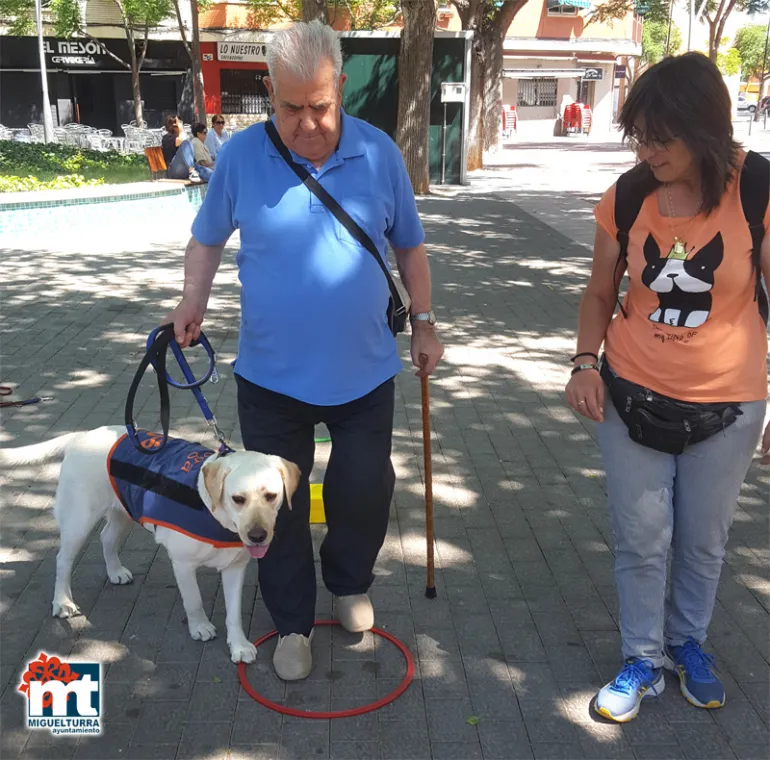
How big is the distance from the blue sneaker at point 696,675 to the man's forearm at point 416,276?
1538 mm

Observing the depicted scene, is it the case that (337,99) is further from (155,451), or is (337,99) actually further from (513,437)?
(513,437)

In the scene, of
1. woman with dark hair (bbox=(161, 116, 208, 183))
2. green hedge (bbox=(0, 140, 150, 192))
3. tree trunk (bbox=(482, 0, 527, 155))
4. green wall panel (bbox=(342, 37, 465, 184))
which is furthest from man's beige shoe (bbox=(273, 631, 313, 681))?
tree trunk (bbox=(482, 0, 527, 155))

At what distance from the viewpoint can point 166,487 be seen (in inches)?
123

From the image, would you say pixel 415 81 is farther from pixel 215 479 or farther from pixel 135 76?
pixel 135 76

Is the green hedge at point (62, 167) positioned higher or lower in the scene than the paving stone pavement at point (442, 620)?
higher

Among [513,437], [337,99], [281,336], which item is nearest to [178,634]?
[281,336]

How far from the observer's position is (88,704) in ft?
10.0

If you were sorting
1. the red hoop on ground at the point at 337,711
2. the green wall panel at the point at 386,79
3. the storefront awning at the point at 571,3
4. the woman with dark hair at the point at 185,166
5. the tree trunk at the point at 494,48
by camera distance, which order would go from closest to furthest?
the red hoop on ground at the point at 337,711, the woman with dark hair at the point at 185,166, the green wall panel at the point at 386,79, the tree trunk at the point at 494,48, the storefront awning at the point at 571,3

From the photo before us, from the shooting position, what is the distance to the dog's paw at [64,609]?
11.7 ft

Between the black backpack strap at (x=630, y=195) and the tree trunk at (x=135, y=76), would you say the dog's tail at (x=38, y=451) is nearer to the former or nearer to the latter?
the black backpack strap at (x=630, y=195)

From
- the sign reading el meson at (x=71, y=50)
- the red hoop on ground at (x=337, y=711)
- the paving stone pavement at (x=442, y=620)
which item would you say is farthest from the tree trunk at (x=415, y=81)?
the sign reading el meson at (x=71, y=50)

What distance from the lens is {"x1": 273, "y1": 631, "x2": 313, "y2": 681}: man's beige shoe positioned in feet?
10.5

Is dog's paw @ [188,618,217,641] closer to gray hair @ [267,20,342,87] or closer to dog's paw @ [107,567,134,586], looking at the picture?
dog's paw @ [107,567,134,586]

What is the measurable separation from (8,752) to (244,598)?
1.14m
